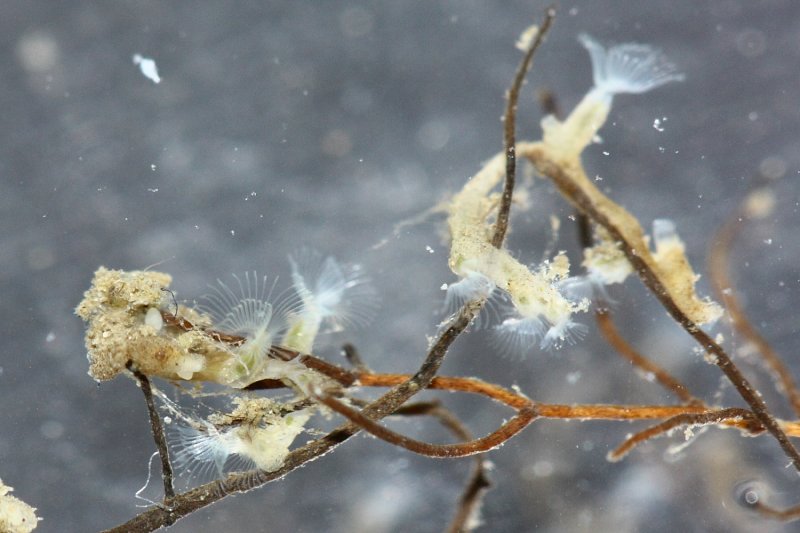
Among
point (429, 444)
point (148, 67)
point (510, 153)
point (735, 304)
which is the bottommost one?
point (429, 444)

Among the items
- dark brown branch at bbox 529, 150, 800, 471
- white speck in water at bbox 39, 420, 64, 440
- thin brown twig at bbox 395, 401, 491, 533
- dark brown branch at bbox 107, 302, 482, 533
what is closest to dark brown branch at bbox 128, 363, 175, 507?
dark brown branch at bbox 107, 302, 482, 533

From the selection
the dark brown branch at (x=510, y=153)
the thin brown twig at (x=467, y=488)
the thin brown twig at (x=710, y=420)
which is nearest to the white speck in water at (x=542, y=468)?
the thin brown twig at (x=467, y=488)

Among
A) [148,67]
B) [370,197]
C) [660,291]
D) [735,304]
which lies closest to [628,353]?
[735,304]

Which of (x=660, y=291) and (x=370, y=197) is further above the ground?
(x=370, y=197)

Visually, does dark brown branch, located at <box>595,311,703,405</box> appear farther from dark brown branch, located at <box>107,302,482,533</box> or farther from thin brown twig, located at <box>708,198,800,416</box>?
dark brown branch, located at <box>107,302,482,533</box>

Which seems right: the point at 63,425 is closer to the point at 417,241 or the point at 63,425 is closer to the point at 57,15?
the point at 417,241

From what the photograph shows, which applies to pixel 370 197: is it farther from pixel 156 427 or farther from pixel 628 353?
pixel 156 427
